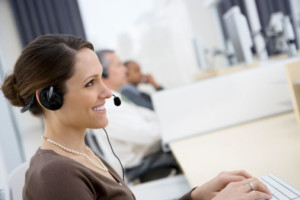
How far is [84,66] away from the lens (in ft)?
2.47

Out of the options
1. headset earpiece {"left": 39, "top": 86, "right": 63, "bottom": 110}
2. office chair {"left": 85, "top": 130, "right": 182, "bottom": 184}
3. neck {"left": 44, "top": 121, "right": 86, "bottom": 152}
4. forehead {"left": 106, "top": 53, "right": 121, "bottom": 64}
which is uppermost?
forehead {"left": 106, "top": 53, "right": 121, "bottom": 64}

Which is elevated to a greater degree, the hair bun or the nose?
the hair bun

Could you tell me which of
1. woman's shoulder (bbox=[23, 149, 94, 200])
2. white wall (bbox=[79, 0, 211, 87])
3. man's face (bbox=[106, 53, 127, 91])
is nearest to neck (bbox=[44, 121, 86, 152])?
woman's shoulder (bbox=[23, 149, 94, 200])

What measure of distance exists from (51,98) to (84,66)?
10cm

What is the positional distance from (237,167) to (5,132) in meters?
1.18

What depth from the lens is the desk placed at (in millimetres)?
991

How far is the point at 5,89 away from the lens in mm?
810

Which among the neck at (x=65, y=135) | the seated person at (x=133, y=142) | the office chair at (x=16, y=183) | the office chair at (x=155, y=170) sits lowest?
the office chair at (x=155, y=170)

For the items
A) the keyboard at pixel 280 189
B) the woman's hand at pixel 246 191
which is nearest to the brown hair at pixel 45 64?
the woman's hand at pixel 246 191

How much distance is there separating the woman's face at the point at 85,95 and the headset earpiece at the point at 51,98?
0.07 ft

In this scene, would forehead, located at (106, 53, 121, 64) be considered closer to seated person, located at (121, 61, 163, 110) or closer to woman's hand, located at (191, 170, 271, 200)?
seated person, located at (121, 61, 163, 110)

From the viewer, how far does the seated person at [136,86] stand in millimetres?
2792

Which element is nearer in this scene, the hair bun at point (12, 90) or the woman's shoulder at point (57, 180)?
the woman's shoulder at point (57, 180)

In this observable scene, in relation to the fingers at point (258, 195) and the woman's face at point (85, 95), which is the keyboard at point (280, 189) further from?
the woman's face at point (85, 95)
